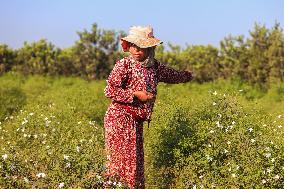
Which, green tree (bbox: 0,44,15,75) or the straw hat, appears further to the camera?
green tree (bbox: 0,44,15,75)

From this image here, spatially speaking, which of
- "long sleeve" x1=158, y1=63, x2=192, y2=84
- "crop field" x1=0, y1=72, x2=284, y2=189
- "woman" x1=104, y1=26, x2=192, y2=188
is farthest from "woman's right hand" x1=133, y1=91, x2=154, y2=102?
"crop field" x1=0, y1=72, x2=284, y2=189

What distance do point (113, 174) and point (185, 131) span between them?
2462mm

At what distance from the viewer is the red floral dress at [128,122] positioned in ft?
18.8

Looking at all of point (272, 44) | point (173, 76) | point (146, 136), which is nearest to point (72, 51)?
point (272, 44)

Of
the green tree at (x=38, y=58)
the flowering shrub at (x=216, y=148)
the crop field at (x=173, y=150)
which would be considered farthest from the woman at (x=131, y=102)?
the green tree at (x=38, y=58)

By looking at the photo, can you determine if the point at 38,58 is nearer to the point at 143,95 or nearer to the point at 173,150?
the point at 173,150

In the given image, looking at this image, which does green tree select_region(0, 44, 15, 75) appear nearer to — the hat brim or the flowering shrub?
the flowering shrub

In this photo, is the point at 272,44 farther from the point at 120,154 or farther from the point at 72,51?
the point at 120,154

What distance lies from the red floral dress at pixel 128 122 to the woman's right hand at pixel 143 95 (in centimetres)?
7

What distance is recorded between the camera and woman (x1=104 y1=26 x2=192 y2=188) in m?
5.61

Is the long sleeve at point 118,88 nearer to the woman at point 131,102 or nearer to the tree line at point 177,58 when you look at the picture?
the woman at point 131,102

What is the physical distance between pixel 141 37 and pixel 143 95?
54 cm

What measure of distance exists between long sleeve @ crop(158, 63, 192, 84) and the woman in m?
0.08

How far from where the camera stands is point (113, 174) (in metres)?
5.77
